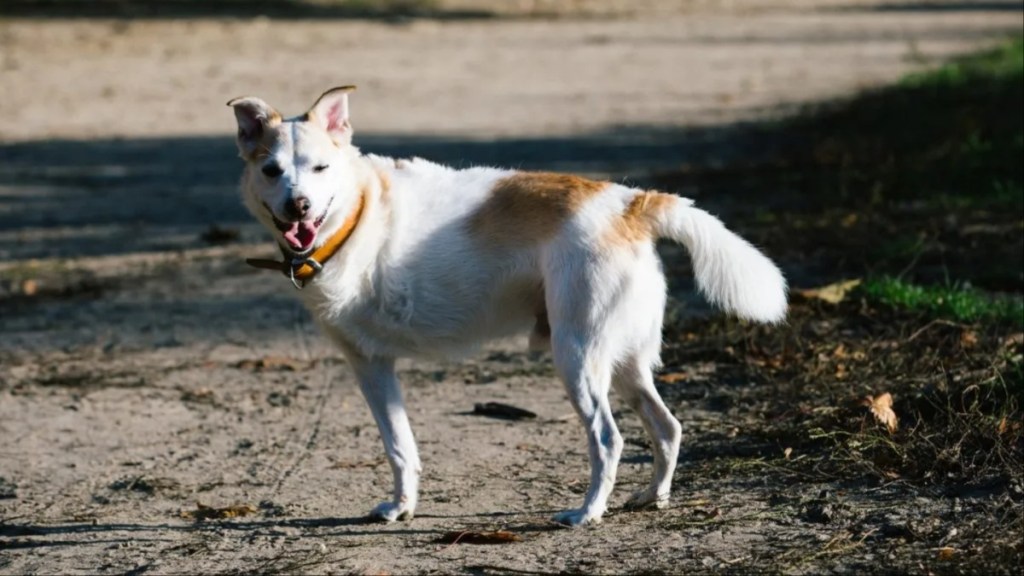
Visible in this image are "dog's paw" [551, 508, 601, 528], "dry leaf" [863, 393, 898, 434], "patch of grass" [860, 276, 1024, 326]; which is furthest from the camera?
"patch of grass" [860, 276, 1024, 326]

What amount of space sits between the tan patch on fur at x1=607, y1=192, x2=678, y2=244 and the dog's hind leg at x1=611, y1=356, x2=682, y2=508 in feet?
1.37

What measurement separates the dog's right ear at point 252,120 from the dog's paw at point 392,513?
1.29 meters

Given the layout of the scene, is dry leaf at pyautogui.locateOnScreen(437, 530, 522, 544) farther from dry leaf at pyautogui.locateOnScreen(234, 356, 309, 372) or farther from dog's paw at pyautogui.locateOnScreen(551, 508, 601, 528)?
dry leaf at pyautogui.locateOnScreen(234, 356, 309, 372)

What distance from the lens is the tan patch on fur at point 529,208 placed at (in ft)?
17.9

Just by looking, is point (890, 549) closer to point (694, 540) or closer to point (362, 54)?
point (694, 540)

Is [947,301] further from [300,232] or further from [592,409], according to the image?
[300,232]

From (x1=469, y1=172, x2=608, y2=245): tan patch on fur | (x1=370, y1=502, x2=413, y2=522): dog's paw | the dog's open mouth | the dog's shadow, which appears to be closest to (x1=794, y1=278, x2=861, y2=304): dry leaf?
(x1=469, y1=172, x2=608, y2=245): tan patch on fur

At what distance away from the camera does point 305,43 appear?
67.7ft

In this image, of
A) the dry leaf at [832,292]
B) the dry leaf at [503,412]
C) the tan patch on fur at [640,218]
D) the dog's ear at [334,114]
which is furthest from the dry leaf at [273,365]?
the tan patch on fur at [640,218]

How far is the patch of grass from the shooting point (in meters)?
7.28

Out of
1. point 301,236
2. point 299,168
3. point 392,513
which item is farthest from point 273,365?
point 299,168

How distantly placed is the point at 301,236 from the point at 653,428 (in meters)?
1.36

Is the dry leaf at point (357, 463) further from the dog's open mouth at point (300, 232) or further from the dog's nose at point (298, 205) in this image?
the dog's nose at point (298, 205)

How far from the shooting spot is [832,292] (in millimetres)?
7965
